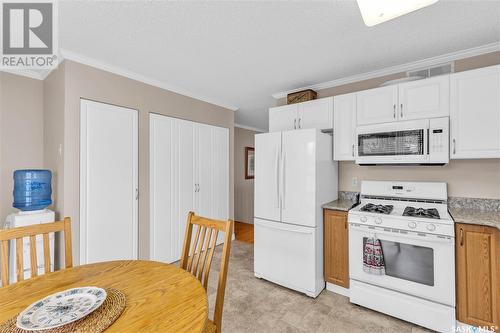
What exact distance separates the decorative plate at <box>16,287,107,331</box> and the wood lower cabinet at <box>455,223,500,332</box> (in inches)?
98.1

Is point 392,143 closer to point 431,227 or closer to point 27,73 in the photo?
point 431,227

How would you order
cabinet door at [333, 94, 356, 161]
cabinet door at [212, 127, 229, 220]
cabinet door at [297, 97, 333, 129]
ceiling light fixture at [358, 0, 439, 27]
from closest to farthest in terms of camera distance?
ceiling light fixture at [358, 0, 439, 27]
cabinet door at [333, 94, 356, 161]
cabinet door at [297, 97, 333, 129]
cabinet door at [212, 127, 229, 220]

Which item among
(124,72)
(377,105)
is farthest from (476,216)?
(124,72)

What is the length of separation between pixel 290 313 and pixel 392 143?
193cm

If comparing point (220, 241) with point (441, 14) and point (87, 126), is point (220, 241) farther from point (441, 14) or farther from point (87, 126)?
point (441, 14)

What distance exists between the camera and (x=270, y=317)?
6.87ft

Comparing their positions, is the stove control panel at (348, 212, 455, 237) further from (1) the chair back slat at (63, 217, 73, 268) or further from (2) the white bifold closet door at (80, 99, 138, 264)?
(2) the white bifold closet door at (80, 99, 138, 264)

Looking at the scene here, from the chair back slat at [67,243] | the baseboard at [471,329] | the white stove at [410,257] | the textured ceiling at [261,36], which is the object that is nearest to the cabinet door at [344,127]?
the textured ceiling at [261,36]

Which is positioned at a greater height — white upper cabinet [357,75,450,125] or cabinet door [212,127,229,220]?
white upper cabinet [357,75,450,125]

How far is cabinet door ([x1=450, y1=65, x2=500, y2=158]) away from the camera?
1936 mm

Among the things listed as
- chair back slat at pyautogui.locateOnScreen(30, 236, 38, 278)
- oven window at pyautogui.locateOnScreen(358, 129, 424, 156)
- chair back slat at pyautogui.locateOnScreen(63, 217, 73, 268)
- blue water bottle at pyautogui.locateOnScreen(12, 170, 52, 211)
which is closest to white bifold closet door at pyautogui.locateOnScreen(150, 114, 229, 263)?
blue water bottle at pyautogui.locateOnScreen(12, 170, 52, 211)

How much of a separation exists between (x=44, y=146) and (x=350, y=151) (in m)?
3.68

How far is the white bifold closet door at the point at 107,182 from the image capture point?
2.45 m

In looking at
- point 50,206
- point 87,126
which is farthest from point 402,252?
point 50,206
